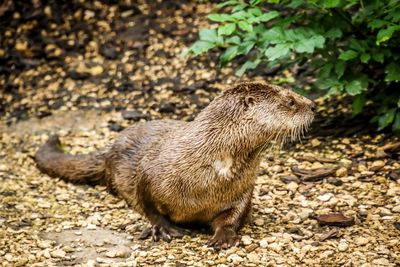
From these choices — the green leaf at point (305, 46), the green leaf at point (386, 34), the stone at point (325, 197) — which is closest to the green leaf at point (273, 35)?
the green leaf at point (305, 46)

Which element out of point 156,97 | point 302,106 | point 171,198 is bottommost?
point 156,97

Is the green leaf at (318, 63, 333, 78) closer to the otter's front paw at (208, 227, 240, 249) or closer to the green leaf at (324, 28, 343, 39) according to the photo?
the green leaf at (324, 28, 343, 39)

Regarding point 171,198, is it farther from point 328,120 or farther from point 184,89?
point 184,89

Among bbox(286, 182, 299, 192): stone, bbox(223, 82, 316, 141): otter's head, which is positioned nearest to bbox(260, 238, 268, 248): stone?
bbox(223, 82, 316, 141): otter's head

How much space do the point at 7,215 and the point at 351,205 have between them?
6.53ft

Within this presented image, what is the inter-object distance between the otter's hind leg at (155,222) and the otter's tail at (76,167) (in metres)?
0.71

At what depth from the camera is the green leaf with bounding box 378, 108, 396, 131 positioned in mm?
4547

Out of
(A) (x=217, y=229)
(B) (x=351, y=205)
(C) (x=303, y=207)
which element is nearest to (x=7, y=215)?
(A) (x=217, y=229)

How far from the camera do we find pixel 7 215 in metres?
4.18

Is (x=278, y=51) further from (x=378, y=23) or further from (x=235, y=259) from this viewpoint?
(x=235, y=259)

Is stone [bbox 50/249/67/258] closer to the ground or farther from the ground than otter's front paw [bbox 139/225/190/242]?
farther from the ground

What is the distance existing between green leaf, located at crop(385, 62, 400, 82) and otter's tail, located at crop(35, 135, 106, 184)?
1863 millimetres

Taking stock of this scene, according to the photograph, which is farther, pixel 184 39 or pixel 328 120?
pixel 184 39

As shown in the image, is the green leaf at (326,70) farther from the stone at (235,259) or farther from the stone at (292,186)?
the stone at (235,259)
